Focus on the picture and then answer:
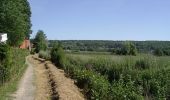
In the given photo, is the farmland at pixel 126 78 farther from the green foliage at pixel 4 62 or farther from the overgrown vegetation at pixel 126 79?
the green foliage at pixel 4 62

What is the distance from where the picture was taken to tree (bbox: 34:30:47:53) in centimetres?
11417

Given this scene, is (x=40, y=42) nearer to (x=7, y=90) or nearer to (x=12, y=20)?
(x=12, y=20)

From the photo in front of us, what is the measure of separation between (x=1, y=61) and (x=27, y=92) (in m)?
6.03

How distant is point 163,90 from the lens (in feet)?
58.1

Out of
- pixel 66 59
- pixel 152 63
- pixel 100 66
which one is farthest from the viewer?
pixel 66 59

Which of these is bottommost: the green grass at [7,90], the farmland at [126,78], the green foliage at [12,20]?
the green grass at [7,90]

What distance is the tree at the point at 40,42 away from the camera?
114 m

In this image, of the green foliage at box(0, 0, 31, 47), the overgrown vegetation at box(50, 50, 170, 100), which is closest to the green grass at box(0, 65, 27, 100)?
the overgrown vegetation at box(50, 50, 170, 100)

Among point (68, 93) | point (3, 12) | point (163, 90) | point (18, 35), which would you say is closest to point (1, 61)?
point (68, 93)

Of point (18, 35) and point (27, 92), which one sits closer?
point (27, 92)

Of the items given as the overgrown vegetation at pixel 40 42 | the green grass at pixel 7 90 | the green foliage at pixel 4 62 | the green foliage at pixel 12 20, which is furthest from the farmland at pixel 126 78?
the overgrown vegetation at pixel 40 42

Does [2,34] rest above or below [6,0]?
below

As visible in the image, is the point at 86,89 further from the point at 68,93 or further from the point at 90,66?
the point at 90,66

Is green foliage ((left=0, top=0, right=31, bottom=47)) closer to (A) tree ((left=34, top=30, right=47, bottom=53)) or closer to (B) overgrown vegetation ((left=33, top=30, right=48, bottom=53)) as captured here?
(B) overgrown vegetation ((left=33, top=30, right=48, bottom=53))
